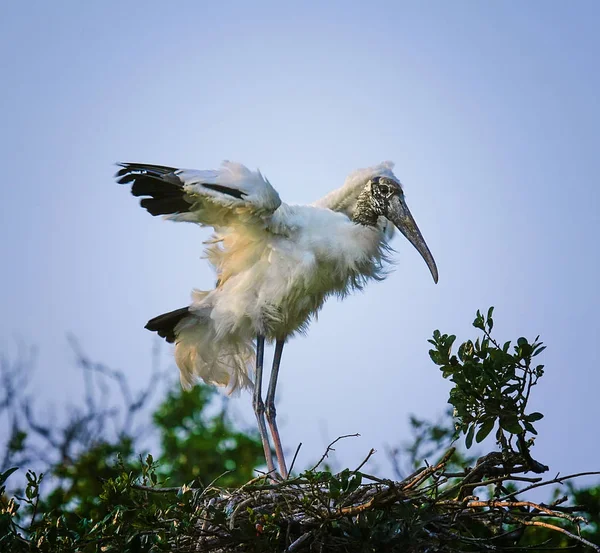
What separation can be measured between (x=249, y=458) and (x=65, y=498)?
2.45m

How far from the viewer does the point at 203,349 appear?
6.48 meters

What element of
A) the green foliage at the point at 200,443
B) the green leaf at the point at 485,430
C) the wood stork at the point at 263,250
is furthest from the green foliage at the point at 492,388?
the green foliage at the point at 200,443

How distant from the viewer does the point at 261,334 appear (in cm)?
616

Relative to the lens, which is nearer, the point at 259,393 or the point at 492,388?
the point at 492,388

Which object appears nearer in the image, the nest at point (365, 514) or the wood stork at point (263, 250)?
the nest at point (365, 514)

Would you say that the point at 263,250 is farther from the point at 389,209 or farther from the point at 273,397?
the point at 273,397

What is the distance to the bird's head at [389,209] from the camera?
6219 mm

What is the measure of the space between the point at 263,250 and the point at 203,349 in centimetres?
84

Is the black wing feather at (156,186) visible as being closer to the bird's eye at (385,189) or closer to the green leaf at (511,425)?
the bird's eye at (385,189)

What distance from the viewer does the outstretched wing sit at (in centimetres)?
566

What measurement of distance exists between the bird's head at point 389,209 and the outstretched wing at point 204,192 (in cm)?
69

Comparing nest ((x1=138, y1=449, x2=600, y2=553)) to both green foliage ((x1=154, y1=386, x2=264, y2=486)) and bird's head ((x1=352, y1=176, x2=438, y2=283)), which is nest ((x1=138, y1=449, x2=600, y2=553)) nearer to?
bird's head ((x1=352, y1=176, x2=438, y2=283))

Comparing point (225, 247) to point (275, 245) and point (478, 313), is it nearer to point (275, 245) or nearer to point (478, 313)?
point (275, 245)

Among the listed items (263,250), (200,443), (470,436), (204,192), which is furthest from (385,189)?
(200,443)
